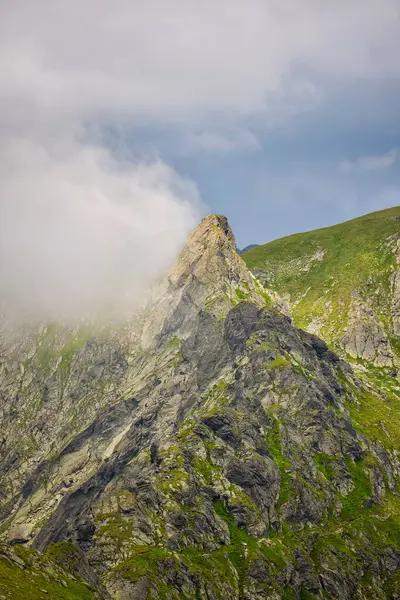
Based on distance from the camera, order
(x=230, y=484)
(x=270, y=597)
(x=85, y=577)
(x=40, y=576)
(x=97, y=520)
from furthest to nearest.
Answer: (x=230, y=484)
(x=97, y=520)
(x=270, y=597)
(x=85, y=577)
(x=40, y=576)

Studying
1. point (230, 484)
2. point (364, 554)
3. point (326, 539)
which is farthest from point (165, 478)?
point (364, 554)

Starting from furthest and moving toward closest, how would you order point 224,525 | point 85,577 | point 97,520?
1. point 224,525
2. point 97,520
3. point 85,577

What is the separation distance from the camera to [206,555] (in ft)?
536

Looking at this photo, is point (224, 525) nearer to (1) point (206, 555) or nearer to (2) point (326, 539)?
(1) point (206, 555)

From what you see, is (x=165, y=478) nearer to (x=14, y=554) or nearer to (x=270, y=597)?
(x=270, y=597)

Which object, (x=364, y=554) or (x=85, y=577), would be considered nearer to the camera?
(x=85, y=577)

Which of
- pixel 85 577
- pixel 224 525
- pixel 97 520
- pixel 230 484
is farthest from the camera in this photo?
pixel 230 484

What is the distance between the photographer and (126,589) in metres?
137

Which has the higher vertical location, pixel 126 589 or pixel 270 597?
pixel 270 597

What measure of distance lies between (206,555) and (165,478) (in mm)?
31054

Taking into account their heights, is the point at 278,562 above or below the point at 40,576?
above

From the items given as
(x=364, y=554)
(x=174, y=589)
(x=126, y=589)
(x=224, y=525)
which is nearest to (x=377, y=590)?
(x=364, y=554)

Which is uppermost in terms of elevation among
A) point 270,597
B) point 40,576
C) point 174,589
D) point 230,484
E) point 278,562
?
point 230,484

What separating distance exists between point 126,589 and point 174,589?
1230 centimetres
